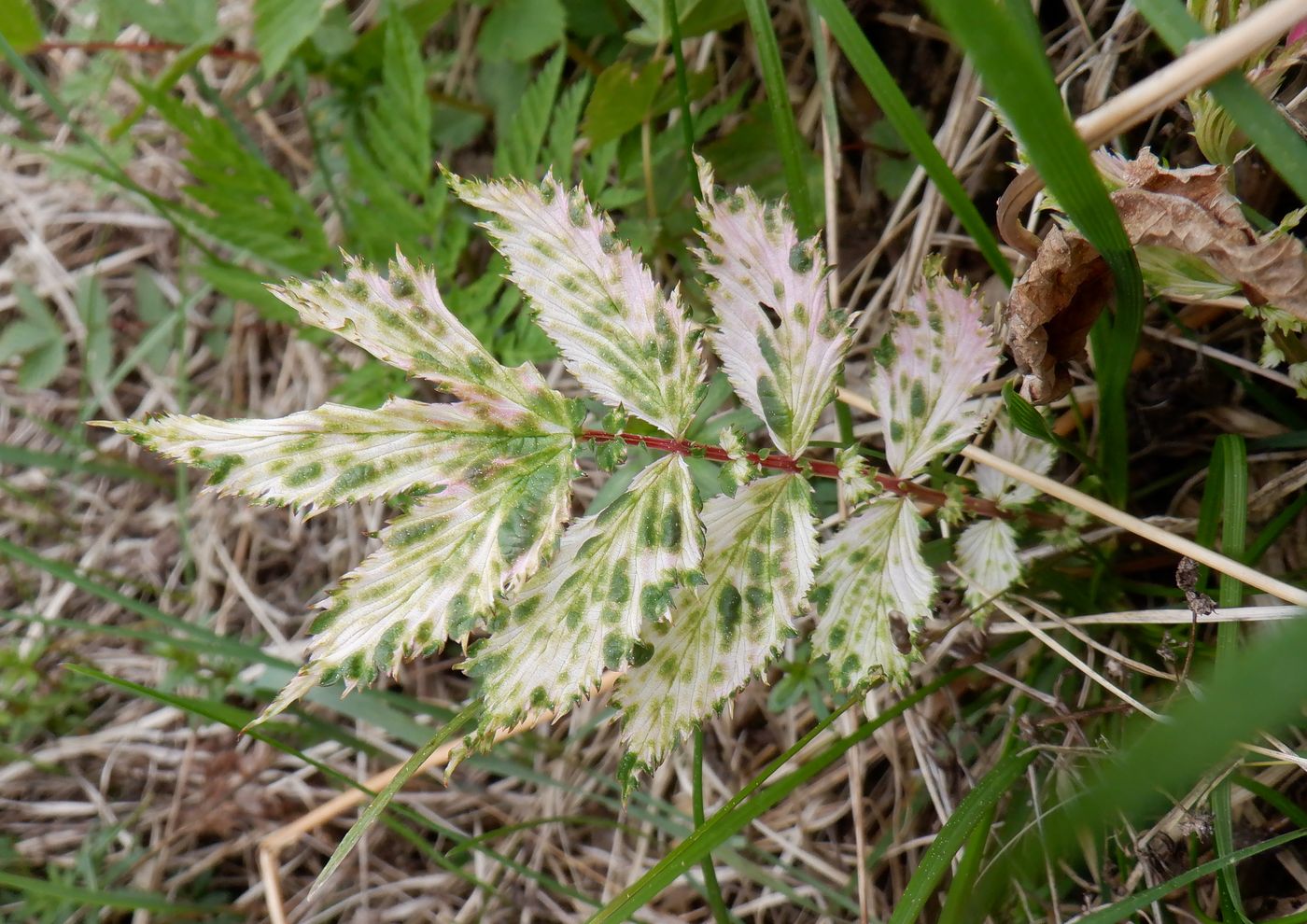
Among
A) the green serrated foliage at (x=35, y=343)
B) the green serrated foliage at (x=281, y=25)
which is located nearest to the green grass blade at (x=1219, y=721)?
the green serrated foliage at (x=281, y=25)

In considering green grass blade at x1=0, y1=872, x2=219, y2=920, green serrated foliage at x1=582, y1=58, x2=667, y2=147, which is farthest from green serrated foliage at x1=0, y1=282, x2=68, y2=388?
green serrated foliage at x1=582, y1=58, x2=667, y2=147

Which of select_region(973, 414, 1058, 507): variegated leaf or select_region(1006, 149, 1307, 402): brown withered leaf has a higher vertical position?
select_region(1006, 149, 1307, 402): brown withered leaf

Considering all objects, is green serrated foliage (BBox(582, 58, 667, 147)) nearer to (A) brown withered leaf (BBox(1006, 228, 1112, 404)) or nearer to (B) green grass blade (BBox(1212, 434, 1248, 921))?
(A) brown withered leaf (BBox(1006, 228, 1112, 404))

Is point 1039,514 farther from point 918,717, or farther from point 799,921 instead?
point 799,921

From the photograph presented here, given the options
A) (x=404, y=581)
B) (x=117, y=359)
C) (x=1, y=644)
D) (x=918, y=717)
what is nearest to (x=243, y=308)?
(x=117, y=359)

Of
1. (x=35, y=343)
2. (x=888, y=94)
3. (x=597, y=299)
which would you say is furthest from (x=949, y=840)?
(x=35, y=343)

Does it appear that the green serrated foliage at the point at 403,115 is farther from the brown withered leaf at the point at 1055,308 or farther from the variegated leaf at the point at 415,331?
the brown withered leaf at the point at 1055,308

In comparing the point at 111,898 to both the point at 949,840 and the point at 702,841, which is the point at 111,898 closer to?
the point at 702,841
